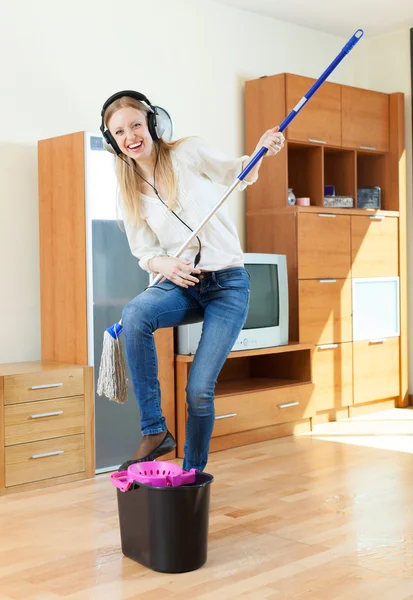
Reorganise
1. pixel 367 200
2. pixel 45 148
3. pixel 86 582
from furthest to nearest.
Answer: pixel 367 200
pixel 45 148
pixel 86 582

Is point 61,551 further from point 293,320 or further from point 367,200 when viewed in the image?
point 367,200

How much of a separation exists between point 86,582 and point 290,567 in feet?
2.05

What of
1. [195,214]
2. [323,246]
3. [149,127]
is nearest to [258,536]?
[195,214]

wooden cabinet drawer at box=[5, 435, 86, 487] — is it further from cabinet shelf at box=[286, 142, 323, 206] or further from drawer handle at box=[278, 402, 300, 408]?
cabinet shelf at box=[286, 142, 323, 206]

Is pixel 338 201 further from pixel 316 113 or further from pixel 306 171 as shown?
pixel 316 113

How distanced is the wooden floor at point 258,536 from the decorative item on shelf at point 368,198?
197 centimetres

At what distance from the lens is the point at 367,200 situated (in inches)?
221

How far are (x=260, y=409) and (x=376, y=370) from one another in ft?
4.17

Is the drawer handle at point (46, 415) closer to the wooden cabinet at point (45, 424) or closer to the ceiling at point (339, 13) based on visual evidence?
the wooden cabinet at point (45, 424)

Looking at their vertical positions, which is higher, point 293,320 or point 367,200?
point 367,200

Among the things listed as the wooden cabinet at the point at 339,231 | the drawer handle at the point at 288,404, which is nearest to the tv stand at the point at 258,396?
the drawer handle at the point at 288,404

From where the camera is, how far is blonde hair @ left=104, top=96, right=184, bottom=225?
271cm

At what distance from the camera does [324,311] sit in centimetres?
512

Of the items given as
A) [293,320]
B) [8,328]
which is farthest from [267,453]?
[8,328]
